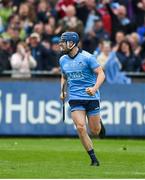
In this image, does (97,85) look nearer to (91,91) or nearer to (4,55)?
(91,91)

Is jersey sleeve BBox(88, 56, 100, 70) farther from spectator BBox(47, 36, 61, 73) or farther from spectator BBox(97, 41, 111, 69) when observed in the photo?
spectator BBox(47, 36, 61, 73)

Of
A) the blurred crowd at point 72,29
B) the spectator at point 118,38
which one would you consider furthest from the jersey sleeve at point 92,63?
the spectator at point 118,38

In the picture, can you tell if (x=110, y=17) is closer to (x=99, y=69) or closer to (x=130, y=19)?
(x=130, y=19)

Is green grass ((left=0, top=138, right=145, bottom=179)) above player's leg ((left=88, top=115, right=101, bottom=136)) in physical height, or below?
below

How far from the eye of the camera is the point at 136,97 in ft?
74.8

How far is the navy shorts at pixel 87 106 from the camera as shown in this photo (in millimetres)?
15445

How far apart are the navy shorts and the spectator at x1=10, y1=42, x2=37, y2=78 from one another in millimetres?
7732

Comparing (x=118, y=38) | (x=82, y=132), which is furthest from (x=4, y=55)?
(x=82, y=132)

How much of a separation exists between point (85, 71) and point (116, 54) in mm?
8254

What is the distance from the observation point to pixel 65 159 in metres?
16.8

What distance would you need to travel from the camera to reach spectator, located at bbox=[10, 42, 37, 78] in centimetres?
2312

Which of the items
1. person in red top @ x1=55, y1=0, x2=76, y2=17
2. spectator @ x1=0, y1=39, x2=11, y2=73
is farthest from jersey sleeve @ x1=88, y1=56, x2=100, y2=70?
person in red top @ x1=55, y1=0, x2=76, y2=17

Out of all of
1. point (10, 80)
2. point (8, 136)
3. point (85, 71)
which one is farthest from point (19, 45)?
point (85, 71)

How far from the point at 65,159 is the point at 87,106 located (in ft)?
5.74
